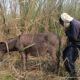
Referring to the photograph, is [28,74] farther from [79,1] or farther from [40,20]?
[79,1]

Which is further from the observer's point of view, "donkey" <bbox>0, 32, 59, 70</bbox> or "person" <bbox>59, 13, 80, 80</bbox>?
"donkey" <bbox>0, 32, 59, 70</bbox>

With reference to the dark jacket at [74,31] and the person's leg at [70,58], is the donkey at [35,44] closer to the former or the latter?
the person's leg at [70,58]

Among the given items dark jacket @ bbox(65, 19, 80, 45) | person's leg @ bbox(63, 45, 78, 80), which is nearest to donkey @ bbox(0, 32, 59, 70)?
person's leg @ bbox(63, 45, 78, 80)

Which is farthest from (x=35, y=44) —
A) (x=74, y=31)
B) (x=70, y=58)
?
(x=74, y=31)

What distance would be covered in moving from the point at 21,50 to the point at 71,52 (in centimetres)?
180

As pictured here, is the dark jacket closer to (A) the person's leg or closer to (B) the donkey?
(A) the person's leg

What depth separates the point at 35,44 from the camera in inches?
358

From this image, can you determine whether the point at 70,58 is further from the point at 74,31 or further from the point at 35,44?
the point at 35,44

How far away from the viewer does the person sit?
7204 mm

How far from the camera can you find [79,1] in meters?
10.2

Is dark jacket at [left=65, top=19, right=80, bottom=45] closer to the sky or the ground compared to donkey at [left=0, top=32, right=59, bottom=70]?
closer to the sky

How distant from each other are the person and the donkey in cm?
134

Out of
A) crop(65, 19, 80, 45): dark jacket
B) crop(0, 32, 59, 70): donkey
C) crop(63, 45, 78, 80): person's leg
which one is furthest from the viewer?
crop(0, 32, 59, 70): donkey

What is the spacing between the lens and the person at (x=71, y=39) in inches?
284
